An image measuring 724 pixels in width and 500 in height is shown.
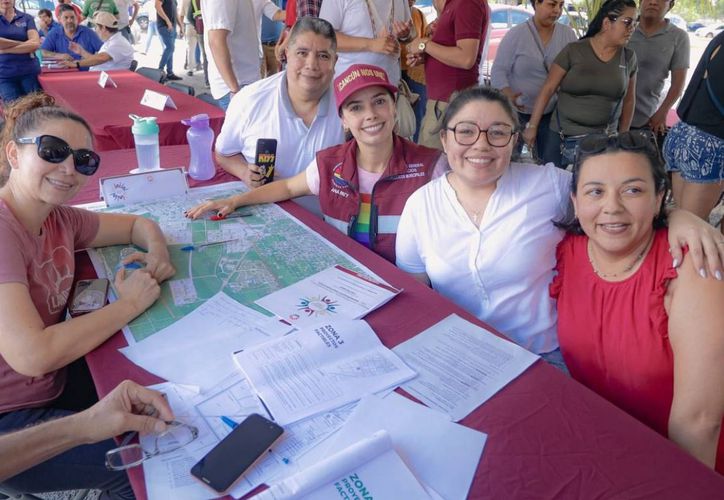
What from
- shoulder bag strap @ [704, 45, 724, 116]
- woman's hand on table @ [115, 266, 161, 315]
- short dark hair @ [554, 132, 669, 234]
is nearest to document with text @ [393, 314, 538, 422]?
short dark hair @ [554, 132, 669, 234]

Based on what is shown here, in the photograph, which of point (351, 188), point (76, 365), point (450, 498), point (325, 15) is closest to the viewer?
point (450, 498)

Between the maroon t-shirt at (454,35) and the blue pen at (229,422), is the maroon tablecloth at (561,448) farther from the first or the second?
the maroon t-shirt at (454,35)

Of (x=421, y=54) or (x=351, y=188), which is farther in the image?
(x=421, y=54)

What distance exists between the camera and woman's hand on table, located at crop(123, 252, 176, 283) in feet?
4.76

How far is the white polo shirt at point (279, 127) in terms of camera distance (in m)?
2.35

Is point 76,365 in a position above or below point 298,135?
below

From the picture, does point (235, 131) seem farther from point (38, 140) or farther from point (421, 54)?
point (421, 54)

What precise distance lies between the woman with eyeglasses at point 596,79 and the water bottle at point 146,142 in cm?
233

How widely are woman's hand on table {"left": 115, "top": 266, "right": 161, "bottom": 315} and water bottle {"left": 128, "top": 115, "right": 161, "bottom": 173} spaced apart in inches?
40.7

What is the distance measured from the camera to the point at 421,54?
3.19 metres

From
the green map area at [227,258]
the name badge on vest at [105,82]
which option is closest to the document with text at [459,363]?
the green map area at [227,258]

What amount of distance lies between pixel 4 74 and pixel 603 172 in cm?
491

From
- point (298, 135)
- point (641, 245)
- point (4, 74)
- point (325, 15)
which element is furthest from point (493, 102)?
point (4, 74)

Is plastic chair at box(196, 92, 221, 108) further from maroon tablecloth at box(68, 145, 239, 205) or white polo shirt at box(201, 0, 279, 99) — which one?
maroon tablecloth at box(68, 145, 239, 205)
